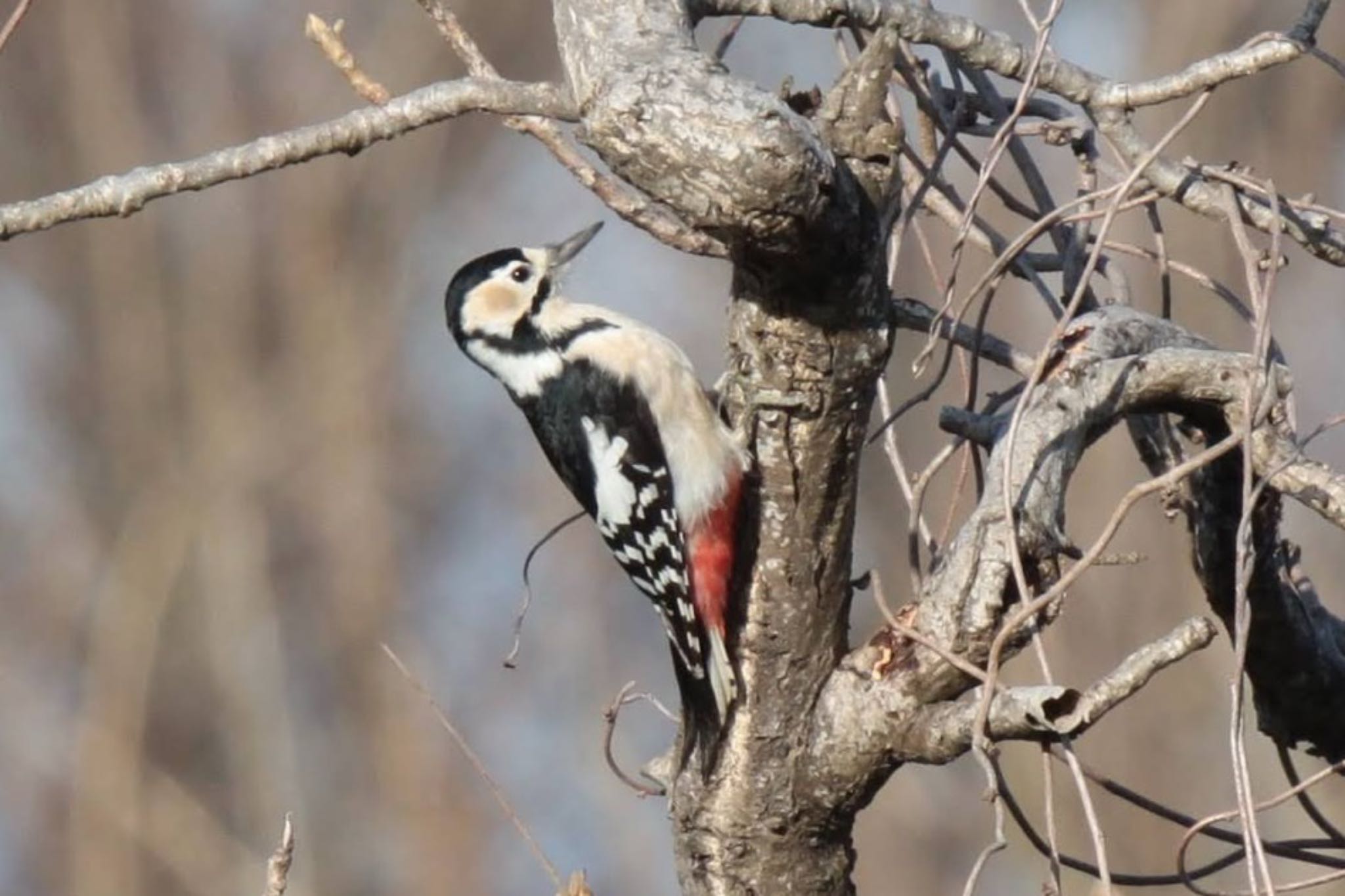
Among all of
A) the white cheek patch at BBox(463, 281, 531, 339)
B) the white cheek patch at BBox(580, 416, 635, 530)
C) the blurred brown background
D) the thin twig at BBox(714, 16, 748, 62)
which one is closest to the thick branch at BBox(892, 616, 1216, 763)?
the thin twig at BBox(714, 16, 748, 62)

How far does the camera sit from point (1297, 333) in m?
8.56

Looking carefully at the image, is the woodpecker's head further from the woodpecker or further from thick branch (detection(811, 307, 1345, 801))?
thick branch (detection(811, 307, 1345, 801))

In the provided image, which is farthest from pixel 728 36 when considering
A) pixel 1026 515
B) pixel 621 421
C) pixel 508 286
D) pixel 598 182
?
pixel 508 286

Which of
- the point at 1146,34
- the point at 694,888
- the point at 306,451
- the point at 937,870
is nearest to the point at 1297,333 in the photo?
the point at 1146,34

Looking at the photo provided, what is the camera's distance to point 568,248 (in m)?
3.98

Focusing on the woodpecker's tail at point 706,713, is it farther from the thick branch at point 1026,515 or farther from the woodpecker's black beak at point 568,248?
the woodpecker's black beak at point 568,248

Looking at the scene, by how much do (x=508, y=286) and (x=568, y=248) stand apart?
15 centimetres

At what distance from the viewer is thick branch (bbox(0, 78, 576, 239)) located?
205 centimetres

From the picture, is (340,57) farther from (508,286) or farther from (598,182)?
(508,286)

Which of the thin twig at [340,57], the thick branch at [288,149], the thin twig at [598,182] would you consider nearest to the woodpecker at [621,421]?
the thin twig at [598,182]

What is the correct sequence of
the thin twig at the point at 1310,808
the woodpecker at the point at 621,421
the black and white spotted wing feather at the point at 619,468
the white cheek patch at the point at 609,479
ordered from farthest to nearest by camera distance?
the white cheek patch at the point at 609,479, the black and white spotted wing feather at the point at 619,468, the woodpecker at the point at 621,421, the thin twig at the point at 1310,808

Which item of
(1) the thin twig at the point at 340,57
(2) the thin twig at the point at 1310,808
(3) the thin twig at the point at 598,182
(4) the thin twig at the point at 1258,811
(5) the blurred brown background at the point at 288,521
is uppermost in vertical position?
(5) the blurred brown background at the point at 288,521

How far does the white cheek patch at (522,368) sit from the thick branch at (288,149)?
1.62 m

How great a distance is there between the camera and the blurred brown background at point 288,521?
32.1 ft
